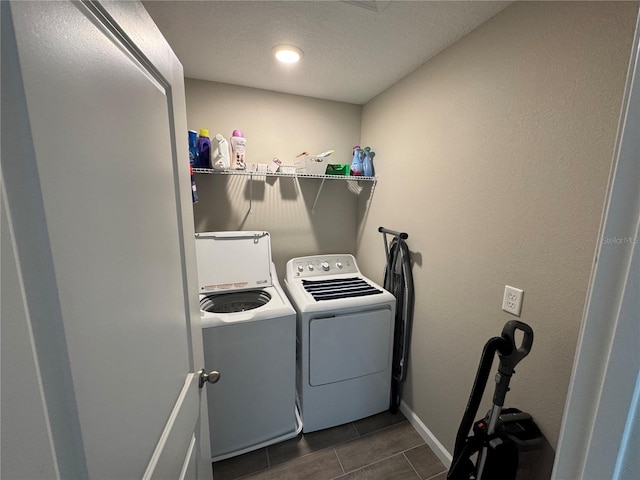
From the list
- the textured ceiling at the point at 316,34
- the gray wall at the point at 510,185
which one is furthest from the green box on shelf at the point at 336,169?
the textured ceiling at the point at 316,34

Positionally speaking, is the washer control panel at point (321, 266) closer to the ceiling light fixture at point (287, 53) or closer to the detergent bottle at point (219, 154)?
the detergent bottle at point (219, 154)

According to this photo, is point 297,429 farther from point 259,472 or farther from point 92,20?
point 92,20

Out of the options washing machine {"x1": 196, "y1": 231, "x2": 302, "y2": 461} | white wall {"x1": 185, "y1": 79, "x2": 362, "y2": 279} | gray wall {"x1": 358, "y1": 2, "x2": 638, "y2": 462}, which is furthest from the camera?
white wall {"x1": 185, "y1": 79, "x2": 362, "y2": 279}

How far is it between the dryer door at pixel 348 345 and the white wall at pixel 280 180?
89cm

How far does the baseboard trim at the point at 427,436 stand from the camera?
1622 mm

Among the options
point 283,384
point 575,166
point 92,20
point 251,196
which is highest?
point 92,20

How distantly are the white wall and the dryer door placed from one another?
89cm

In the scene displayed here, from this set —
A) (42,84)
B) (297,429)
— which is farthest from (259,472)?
(42,84)

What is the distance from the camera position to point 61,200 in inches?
14.6

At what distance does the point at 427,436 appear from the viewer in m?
1.75

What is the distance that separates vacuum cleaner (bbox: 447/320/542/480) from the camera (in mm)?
973

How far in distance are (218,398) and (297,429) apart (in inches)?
25.5

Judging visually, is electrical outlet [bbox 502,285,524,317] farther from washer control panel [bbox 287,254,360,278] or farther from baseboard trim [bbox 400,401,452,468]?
washer control panel [bbox 287,254,360,278]

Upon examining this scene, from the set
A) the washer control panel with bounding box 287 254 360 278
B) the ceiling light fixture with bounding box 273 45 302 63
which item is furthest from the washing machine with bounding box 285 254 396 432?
the ceiling light fixture with bounding box 273 45 302 63
